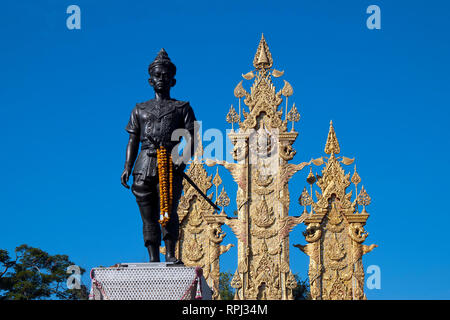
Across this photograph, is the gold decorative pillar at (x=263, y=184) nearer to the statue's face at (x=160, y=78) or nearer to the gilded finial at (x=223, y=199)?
the gilded finial at (x=223, y=199)

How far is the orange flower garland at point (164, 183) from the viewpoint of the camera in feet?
19.3

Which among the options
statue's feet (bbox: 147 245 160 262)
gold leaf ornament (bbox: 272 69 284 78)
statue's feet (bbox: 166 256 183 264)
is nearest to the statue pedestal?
statue's feet (bbox: 166 256 183 264)

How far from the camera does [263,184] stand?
15016 millimetres

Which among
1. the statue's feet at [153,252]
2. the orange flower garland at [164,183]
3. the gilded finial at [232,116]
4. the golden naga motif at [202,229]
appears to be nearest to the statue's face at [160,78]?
the orange flower garland at [164,183]

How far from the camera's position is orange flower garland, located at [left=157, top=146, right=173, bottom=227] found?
588cm

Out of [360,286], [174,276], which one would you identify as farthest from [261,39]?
[174,276]

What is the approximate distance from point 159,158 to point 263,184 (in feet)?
30.4

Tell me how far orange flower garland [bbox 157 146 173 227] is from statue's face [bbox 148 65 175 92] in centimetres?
69

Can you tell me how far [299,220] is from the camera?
Answer: 48.2 feet

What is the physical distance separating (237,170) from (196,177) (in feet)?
3.33

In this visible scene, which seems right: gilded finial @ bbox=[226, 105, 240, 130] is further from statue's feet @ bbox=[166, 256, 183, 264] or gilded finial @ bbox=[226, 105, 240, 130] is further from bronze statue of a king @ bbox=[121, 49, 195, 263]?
statue's feet @ bbox=[166, 256, 183, 264]

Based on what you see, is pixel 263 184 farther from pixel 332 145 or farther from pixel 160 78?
pixel 160 78

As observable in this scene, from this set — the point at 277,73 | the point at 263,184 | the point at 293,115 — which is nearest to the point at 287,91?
the point at 277,73
